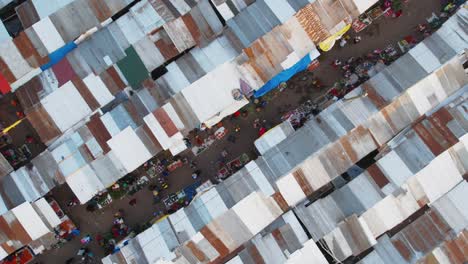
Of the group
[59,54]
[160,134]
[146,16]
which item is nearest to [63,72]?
[59,54]

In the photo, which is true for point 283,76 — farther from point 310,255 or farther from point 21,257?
point 21,257

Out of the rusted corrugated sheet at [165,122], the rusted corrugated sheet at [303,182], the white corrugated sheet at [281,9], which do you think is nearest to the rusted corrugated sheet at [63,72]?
the rusted corrugated sheet at [165,122]

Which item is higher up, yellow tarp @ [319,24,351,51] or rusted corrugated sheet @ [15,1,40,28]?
rusted corrugated sheet @ [15,1,40,28]

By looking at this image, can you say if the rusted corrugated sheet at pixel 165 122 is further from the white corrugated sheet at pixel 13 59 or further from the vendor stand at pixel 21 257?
the vendor stand at pixel 21 257

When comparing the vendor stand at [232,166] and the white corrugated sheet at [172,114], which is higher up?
the white corrugated sheet at [172,114]

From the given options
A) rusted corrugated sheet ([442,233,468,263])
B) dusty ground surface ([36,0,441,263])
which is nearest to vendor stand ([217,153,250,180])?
A: dusty ground surface ([36,0,441,263])

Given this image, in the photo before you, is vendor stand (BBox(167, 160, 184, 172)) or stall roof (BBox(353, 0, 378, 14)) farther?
vendor stand (BBox(167, 160, 184, 172))

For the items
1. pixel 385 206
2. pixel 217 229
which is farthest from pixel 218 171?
pixel 385 206

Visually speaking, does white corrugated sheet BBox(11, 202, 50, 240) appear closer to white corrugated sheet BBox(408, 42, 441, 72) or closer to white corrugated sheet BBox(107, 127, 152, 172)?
white corrugated sheet BBox(107, 127, 152, 172)
